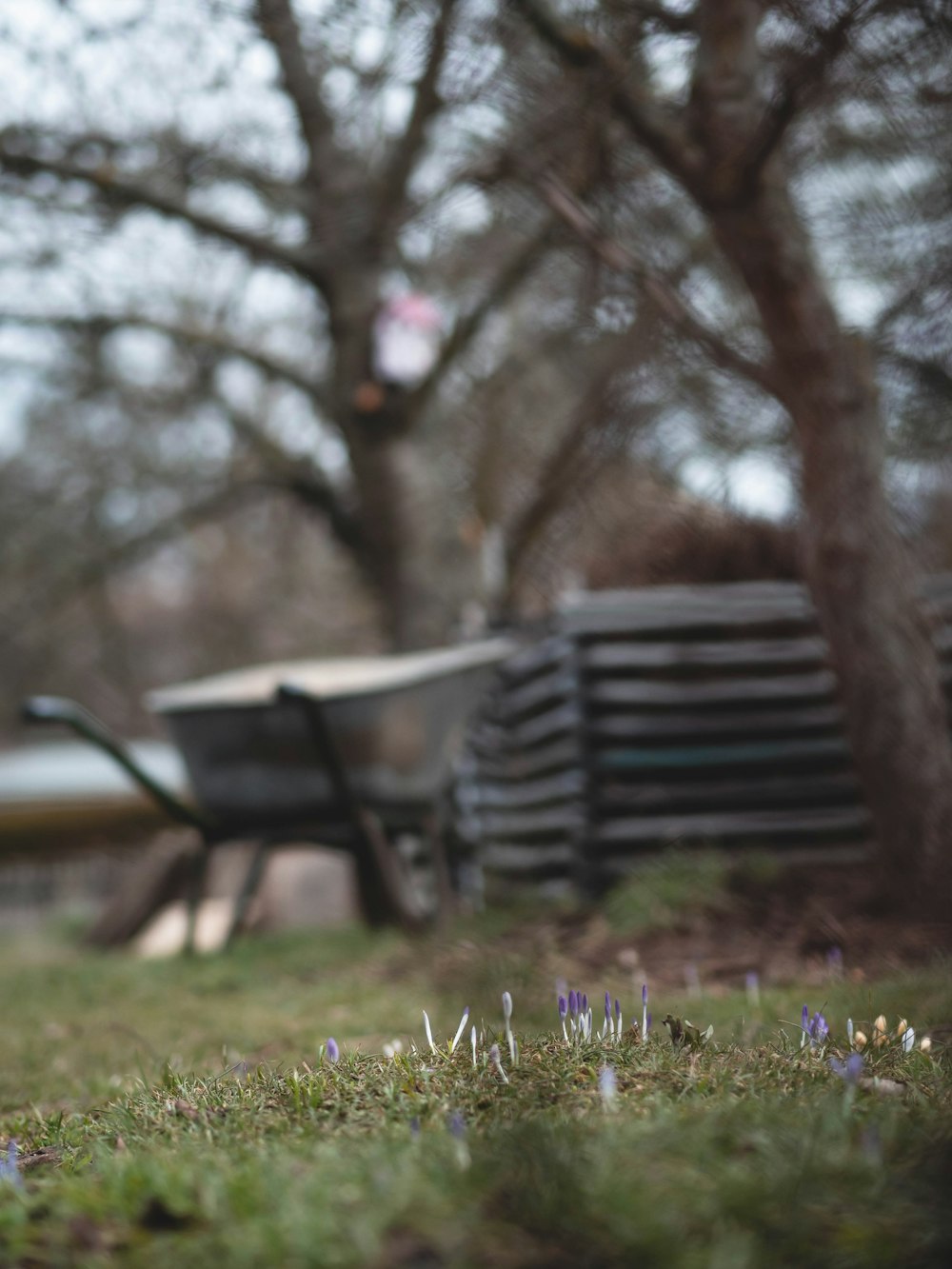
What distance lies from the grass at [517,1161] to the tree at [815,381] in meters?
1.65

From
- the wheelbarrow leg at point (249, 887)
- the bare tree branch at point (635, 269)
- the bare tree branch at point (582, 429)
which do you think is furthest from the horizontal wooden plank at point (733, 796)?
the bare tree branch at point (635, 269)

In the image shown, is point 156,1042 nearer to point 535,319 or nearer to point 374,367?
point 535,319

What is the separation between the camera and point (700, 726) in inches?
218

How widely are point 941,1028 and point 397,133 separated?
213 inches

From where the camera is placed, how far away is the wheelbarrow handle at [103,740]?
4875mm

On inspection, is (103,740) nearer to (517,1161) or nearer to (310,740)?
(310,740)

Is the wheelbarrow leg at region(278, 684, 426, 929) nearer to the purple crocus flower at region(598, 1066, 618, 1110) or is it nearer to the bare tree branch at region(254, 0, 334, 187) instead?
the bare tree branch at region(254, 0, 334, 187)

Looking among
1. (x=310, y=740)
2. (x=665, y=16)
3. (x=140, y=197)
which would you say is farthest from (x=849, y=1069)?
(x=140, y=197)

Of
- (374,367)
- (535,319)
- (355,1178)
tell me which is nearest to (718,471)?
(535,319)

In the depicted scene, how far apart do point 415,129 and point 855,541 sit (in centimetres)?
243

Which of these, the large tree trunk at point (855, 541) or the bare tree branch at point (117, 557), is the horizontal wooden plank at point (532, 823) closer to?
the large tree trunk at point (855, 541)

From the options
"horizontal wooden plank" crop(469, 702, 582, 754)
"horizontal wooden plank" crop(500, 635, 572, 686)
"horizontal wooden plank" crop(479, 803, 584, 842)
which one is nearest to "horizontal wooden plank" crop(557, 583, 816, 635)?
"horizontal wooden plank" crop(500, 635, 572, 686)

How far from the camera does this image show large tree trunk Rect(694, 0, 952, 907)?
3650 millimetres

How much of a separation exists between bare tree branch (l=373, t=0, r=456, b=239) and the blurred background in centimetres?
1
